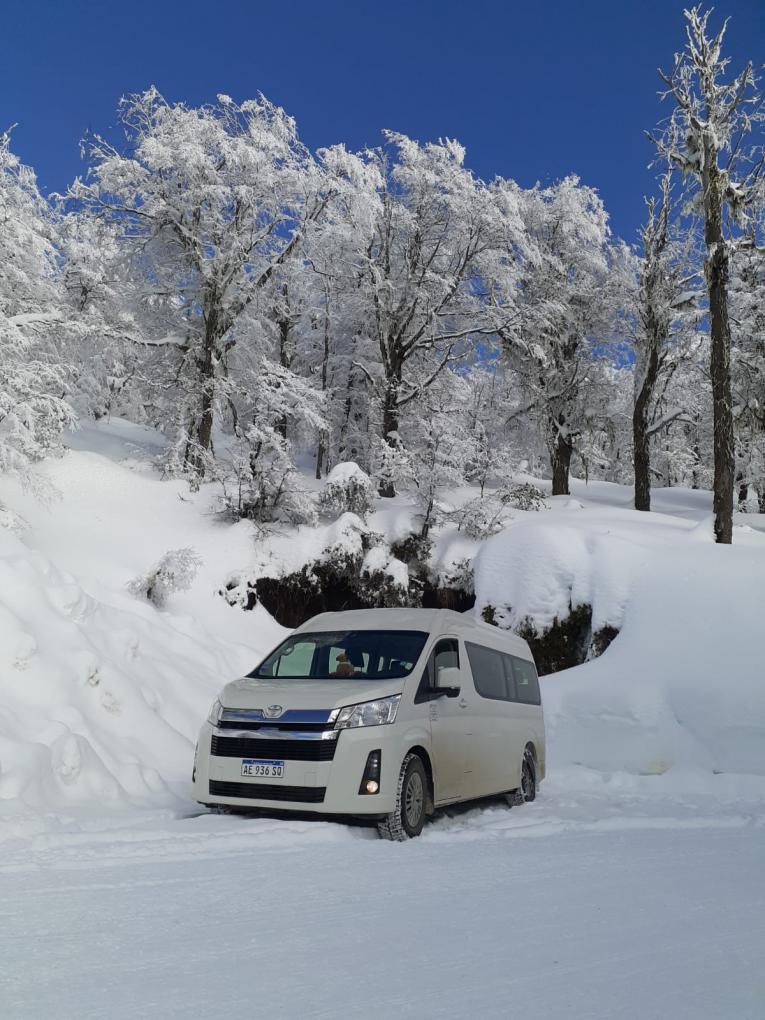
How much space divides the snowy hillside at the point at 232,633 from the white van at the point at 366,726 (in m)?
1.63

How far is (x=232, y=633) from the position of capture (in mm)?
17469

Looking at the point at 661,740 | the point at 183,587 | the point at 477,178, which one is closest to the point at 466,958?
the point at 661,740

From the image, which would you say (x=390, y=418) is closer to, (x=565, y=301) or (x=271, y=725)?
(x=565, y=301)

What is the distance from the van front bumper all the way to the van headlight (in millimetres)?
57

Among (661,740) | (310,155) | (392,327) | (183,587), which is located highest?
(310,155)

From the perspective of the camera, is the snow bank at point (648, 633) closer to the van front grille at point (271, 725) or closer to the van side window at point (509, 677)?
the van side window at point (509, 677)

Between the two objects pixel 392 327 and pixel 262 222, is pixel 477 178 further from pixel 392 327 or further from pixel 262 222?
pixel 262 222

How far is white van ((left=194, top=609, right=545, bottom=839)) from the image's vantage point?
6.57m

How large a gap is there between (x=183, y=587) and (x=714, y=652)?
34.0ft

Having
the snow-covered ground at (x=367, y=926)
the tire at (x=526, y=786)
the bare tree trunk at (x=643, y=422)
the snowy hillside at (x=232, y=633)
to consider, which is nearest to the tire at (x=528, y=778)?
the tire at (x=526, y=786)

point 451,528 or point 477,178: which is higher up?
point 477,178

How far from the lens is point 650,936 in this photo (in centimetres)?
381

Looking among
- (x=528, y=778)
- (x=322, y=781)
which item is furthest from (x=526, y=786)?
(x=322, y=781)

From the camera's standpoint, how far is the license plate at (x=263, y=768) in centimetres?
666
